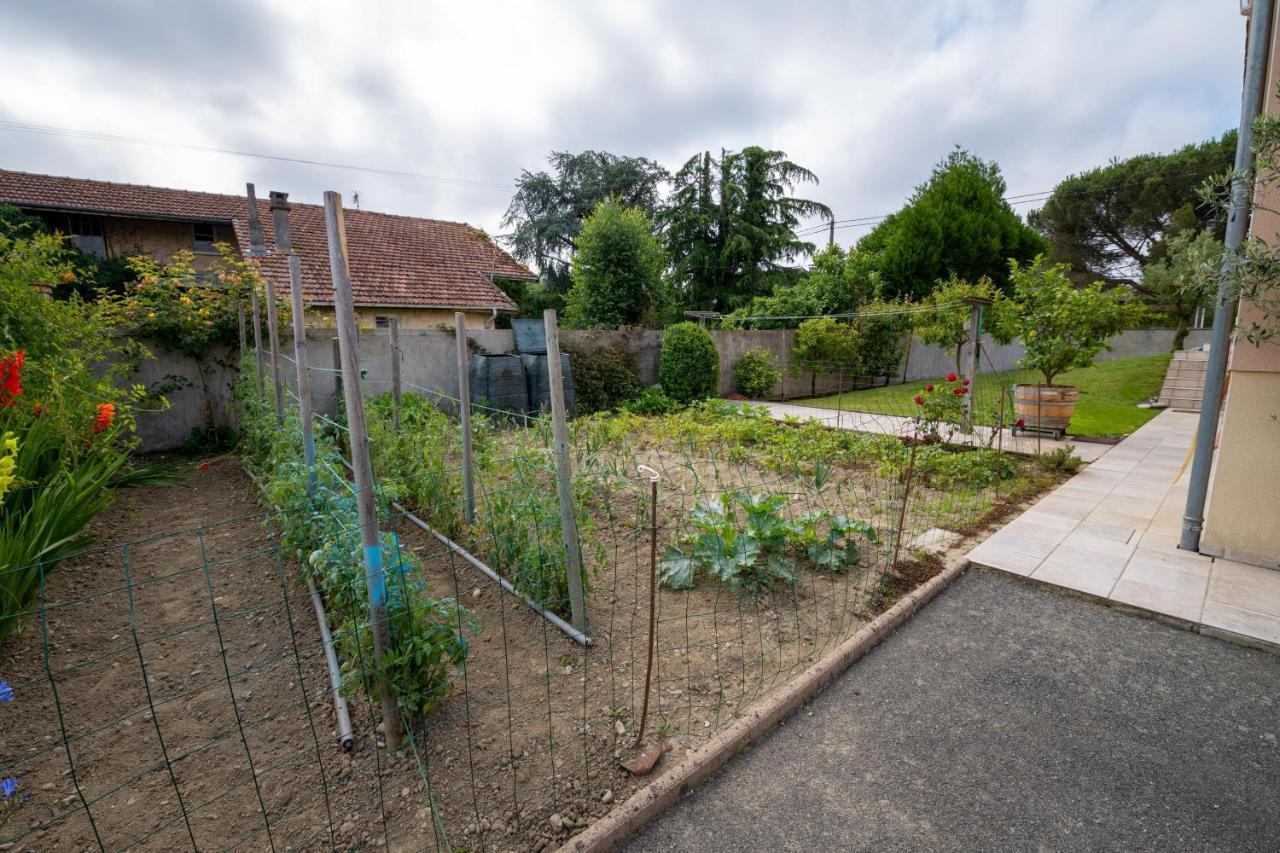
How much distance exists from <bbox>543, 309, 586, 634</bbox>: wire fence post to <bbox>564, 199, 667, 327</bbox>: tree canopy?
33.1 feet

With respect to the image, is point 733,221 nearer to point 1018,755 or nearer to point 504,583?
point 504,583

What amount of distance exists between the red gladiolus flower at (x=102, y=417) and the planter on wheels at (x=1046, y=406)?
9.40 m

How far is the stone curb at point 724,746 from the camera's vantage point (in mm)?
1562

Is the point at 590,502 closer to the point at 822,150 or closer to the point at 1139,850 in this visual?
the point at 1139,850

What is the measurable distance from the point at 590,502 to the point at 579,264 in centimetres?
932

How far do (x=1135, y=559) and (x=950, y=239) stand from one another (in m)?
17.5

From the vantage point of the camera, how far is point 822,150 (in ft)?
59.4

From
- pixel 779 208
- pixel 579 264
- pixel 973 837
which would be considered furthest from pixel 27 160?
pixel 973 837

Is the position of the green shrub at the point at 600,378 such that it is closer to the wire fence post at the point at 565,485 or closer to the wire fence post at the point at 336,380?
the wire fence post at the point at 336,380

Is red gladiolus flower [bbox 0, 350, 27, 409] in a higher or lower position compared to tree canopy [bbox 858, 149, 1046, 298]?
lower

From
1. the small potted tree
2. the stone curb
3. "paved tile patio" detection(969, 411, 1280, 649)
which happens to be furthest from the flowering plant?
the stone curb

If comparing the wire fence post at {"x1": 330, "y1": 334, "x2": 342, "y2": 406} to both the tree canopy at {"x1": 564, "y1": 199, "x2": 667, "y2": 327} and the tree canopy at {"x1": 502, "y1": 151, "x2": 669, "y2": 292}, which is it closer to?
the tree canopy at {"x1": 564, "y1": 199, "x2": 667, "y2": 327}

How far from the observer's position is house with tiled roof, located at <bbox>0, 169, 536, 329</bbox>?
478 inches

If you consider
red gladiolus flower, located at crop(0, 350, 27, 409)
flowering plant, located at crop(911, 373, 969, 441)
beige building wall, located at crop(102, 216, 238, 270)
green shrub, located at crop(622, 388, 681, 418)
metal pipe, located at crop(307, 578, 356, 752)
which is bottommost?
metal pipe, located at crop(307, 578, 356, 752)
